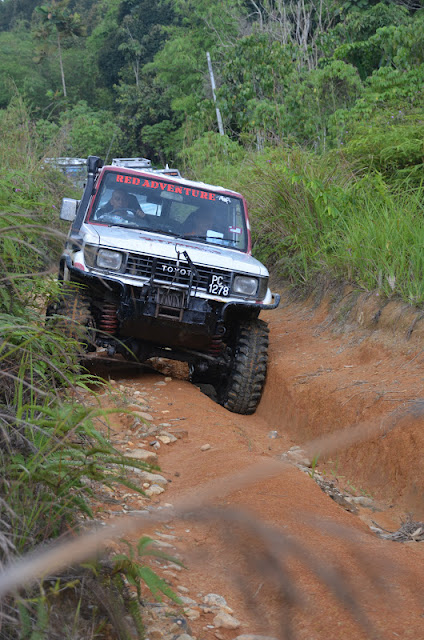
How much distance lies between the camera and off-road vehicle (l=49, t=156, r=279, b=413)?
5.90 m

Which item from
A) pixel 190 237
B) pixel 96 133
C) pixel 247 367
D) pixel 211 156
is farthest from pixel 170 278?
pixel 96 133

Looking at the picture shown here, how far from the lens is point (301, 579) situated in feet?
9.70

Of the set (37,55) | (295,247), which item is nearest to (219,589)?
(295,247)

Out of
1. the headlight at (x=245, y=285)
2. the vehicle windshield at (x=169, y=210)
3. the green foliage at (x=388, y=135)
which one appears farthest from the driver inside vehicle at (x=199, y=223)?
the green foliage at (x=388, y=135)

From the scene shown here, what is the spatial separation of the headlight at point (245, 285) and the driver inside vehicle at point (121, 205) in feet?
4.07

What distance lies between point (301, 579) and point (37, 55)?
55.3 m

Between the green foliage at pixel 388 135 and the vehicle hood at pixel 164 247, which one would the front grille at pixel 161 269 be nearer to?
the vehicle hood at pixel 164 247

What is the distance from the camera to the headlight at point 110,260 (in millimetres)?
5867

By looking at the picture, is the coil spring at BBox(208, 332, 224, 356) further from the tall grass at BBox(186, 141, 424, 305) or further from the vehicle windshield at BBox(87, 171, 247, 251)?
the tall grass at BBox(186, 141, 424, 305)

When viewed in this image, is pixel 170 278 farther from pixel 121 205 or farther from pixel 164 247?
pixel 121 205

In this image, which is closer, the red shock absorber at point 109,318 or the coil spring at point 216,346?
the red shock absorber at point 109,318

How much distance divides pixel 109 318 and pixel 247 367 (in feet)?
4.13

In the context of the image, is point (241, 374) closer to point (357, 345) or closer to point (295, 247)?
point (357, 345)

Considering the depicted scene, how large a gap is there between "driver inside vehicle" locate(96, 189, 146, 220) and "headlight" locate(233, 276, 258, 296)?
1239 mm
